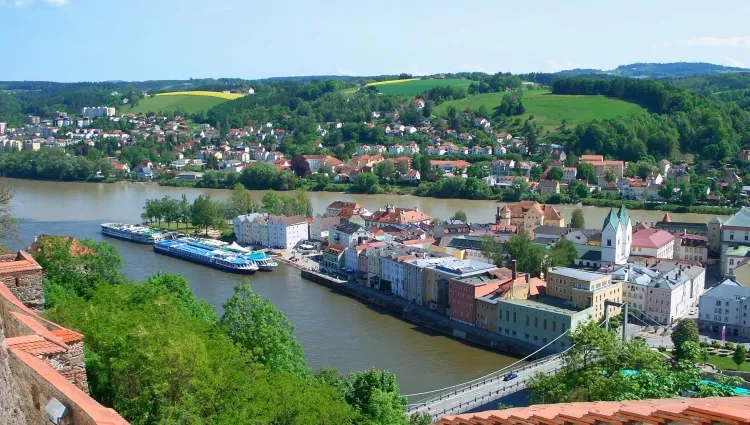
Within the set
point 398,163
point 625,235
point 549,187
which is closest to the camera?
point 625,235

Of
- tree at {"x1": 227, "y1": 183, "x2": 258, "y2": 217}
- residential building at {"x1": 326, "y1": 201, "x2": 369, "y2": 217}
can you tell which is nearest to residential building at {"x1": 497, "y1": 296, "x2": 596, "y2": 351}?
residential building at {"x1": 326, "y1": 201, "x2": 369, "y2": 217}

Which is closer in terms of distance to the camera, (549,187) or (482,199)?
(549,187)

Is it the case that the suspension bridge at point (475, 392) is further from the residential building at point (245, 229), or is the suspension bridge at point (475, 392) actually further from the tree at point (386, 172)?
the tree at point (386, 172)

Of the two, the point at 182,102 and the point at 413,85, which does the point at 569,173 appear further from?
the point at 182,102

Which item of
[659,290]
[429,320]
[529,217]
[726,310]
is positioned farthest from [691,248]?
[429,320]

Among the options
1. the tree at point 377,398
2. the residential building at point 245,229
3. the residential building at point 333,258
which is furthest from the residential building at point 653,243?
the tree at point 377,398

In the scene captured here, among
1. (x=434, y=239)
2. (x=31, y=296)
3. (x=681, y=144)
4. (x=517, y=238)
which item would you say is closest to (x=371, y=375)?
(x=31, y=296)

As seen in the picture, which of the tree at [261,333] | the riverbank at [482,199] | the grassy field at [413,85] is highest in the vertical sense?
the grassy field at [413,85]

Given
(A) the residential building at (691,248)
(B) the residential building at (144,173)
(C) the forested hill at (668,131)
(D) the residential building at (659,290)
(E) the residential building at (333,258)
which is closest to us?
(D) the residential building at (659,290)
